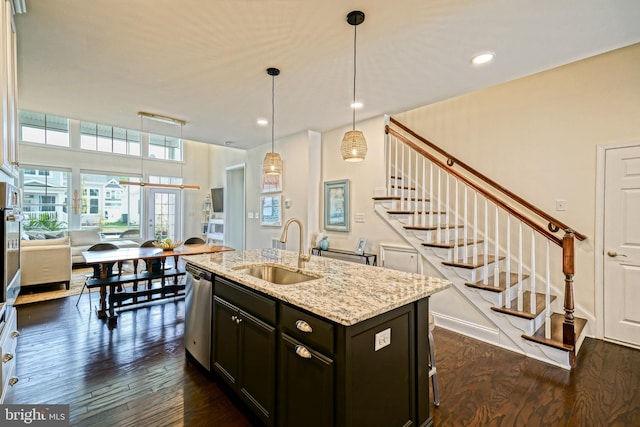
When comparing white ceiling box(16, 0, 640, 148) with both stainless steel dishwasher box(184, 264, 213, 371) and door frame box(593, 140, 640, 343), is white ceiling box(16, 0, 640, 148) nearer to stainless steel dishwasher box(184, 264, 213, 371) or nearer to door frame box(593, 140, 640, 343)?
door frame box(593, 140, 640, 343)

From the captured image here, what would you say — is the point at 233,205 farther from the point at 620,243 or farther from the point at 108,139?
the point at 620,243

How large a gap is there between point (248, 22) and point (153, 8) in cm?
65

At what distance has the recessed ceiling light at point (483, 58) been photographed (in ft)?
8.43

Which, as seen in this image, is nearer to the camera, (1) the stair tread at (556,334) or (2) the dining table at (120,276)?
(1) the stair tread at (556,334)

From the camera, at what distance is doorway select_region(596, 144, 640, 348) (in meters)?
2.85

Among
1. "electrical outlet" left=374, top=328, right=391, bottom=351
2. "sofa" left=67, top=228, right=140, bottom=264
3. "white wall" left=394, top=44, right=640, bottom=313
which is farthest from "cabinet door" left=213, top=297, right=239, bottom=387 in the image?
"sofa" left=67, top=228, right=140, bottom=264

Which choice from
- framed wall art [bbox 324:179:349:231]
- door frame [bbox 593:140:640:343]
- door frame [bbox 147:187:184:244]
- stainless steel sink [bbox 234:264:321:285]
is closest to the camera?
stainless steel sink [bbox 234:264:321:285]

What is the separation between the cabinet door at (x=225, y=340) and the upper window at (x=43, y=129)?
22.9ft

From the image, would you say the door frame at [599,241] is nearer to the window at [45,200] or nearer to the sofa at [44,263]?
the sofa at [44,263]

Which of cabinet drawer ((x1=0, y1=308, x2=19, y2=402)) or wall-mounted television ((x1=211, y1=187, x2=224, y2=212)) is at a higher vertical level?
wall-mounted television ((x1=211, y1=187, x2=224, y2=212))

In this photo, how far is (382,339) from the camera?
4.84 feet

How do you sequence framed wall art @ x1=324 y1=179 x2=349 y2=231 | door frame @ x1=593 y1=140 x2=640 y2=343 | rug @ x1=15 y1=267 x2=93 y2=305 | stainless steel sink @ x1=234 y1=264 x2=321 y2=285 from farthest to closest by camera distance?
1. framed wall art @ x1=324 y1=179 x2=349 y2=231
2. rug @ x1=15 y1=267 x2=93 y2=305
3. door frame @ x1=593 y1=140 x2=640 y2=343
4. stainless steel sink @ x1=234 y1=264 x2=321 y2=285

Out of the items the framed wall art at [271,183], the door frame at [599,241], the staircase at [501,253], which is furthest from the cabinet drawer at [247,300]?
the door frame at [599,241]

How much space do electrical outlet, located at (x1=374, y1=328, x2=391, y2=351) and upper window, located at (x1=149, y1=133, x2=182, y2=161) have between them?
8232 mm
